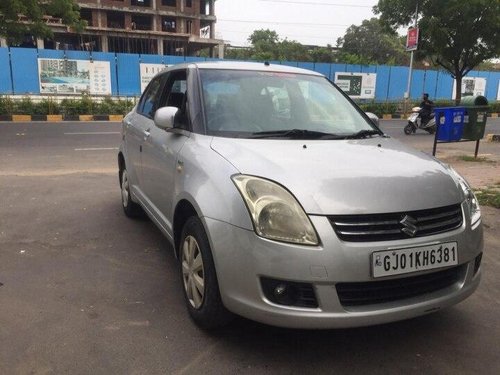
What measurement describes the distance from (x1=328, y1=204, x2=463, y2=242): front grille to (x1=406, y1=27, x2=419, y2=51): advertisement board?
838 inches

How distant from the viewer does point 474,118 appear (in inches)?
364

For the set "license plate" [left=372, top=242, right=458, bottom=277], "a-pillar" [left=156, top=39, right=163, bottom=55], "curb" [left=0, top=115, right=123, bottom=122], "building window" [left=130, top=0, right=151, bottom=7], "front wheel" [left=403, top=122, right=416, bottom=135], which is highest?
"building window" [left=130, top=0, right=151, bottom=7]

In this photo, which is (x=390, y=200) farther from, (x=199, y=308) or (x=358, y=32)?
(x=358, y=32)

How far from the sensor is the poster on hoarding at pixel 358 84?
2764cm

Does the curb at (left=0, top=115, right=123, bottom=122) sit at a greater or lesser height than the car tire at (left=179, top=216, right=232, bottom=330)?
lesser

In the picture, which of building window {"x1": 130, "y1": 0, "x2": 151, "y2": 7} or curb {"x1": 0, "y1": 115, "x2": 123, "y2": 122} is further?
building window {"x1": 130, "y1": 0, "x2": 151, "y2": 7}

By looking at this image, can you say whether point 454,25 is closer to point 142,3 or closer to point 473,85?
point 473,85

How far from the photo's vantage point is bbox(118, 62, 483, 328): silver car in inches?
88.0

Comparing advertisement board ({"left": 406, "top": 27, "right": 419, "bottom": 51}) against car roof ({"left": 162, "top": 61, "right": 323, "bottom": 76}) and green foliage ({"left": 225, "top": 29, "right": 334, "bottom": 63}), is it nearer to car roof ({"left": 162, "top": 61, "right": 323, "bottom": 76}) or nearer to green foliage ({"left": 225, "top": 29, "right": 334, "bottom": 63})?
car roof ({"left": 162, "top": 61, "right": 323, "bottom": 76})

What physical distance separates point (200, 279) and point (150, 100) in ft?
7.62

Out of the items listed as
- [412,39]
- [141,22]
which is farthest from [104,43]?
[412,39]

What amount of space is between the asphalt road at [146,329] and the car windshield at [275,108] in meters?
1.24

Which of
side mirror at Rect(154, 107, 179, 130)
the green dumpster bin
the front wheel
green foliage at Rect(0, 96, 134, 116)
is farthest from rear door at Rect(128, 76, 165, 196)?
green foliage at Rect(0, 96, 134, 116)

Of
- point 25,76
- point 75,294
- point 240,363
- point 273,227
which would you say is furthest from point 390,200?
point 25,76
